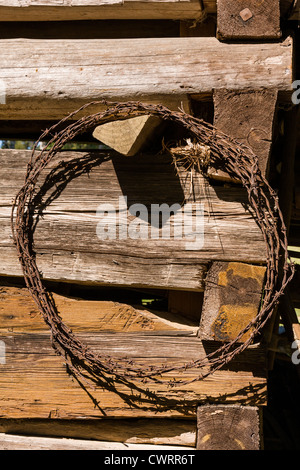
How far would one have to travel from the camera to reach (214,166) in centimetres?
229

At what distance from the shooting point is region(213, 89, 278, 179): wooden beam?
2211mm

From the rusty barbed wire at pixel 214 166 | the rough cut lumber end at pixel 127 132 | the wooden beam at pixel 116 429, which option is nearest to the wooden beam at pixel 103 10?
the rusty barbed wire at pixel 214 166

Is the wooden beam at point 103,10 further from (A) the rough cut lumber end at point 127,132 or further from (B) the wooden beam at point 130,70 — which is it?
(A) the rough cut lumber end at point 127,132

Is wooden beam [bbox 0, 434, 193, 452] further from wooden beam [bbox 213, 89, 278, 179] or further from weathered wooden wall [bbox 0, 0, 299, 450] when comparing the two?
wooden beam [bbox 213, 89, 278, 179]

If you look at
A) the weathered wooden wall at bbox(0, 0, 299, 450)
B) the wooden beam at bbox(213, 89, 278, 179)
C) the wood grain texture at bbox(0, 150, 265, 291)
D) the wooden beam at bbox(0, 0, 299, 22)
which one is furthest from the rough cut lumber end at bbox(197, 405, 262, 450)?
the wooden beam at bbox(0, 0, 299, 22)

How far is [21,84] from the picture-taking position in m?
2.47

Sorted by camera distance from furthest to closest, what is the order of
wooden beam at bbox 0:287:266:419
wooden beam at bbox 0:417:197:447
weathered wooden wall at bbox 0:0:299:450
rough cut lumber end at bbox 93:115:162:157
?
wooden beam at bbox 0:417:197:447 → wooden beam at bbox 0:287:266:419 → weathered wooden wall at bbox 0:0:299:450 → rough cut lumber end at bbox 93:115:162:157

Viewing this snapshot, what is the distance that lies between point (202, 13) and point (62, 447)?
92.4 inches

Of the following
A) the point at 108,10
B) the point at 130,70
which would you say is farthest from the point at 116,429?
the point at 108,10

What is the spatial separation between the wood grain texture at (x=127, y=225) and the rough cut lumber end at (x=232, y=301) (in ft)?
0.23

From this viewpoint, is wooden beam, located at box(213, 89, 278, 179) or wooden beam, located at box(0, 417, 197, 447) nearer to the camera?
wooden beam, located at box(213, 89, 278, 179)

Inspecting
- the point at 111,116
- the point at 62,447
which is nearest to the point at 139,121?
the point at 111,116

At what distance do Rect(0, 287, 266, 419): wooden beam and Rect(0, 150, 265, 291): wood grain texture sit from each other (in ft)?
0.76

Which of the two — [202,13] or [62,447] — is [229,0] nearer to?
[202,13]
